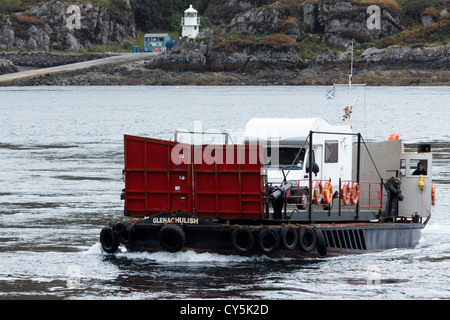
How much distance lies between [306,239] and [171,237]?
11.1 ft

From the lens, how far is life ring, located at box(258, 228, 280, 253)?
21.3 m

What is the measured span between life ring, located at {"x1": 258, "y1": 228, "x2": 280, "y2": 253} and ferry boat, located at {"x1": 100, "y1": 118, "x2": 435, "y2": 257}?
0.08 ft

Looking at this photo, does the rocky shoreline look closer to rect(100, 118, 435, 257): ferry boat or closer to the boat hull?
rect(100, 118, 435, 257): ferry boat

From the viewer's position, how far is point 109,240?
885 inches

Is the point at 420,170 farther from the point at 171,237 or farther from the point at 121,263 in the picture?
the point at 121,263

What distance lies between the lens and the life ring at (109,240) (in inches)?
880

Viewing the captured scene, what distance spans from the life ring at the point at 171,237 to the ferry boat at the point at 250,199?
25 mm

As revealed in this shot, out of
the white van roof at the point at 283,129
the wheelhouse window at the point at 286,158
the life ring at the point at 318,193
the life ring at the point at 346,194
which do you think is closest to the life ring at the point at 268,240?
the life ring at the point at 318,193

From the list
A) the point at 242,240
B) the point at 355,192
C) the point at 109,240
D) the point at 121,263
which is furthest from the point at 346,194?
the point at 109,240

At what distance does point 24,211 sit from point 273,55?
528 ft

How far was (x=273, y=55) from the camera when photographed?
616ft

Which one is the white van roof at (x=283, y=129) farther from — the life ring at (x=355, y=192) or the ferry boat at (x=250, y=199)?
the life ring at (x=355, y=192)

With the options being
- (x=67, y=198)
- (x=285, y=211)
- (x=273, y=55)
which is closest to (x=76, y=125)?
(x=67, y=198)
